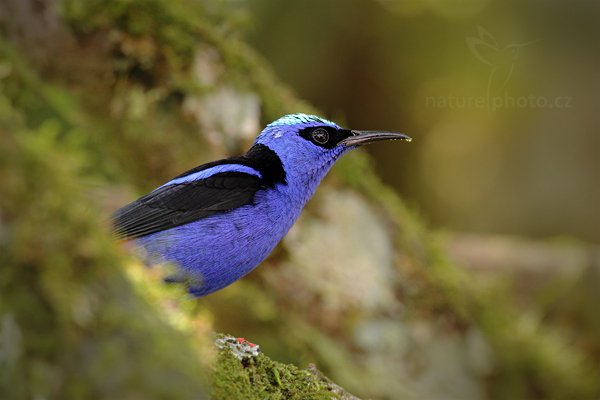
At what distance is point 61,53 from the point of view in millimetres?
7125

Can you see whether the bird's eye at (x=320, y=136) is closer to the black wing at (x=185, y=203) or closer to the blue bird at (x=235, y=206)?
the blue bird at (x=235, y=206)

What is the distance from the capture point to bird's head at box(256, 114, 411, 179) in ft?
18.0

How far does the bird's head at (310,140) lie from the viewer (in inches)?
217

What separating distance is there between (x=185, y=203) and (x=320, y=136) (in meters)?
0.97

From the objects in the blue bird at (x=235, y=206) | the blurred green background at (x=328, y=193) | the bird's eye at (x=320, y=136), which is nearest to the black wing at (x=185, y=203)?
the blue bird at (x=235, y=206)

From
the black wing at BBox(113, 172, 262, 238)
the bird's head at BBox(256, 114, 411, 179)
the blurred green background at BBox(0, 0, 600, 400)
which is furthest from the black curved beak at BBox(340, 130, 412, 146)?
the blurred green background at BBox(0, 0, 600, 400)

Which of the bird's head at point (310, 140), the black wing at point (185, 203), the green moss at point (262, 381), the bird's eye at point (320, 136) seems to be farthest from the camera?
the bird's eye at point (320, 136)

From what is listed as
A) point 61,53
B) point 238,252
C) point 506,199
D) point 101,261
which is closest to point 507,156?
point 506,199

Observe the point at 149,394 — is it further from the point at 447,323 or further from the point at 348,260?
the point at 447,323

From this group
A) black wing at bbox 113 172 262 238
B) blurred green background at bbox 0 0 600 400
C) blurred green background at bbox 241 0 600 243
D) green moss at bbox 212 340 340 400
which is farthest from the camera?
blurred green background at bbox 241 0 600 243

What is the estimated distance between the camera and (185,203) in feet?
17.2

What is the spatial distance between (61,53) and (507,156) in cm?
1194

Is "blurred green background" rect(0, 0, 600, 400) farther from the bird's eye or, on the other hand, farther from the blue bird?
the bird's eye

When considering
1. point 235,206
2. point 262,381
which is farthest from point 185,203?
point 262,381
